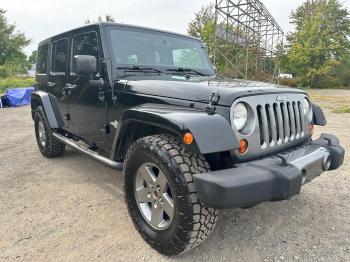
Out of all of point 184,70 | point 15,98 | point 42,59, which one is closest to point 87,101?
point 184,70

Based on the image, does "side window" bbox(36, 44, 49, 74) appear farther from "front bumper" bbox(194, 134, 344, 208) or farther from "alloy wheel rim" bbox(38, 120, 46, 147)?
"front bumper" bbox(194, 134, 344, 208)

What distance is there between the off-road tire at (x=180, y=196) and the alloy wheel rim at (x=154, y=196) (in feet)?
0.24

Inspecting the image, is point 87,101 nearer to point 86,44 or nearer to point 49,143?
point 86,44

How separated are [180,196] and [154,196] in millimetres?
413

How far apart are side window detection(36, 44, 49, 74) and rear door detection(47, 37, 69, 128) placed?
349mm

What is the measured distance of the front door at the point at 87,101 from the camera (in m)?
3.54

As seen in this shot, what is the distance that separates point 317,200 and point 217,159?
5.98 feet

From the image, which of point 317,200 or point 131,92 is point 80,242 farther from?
point 317,200

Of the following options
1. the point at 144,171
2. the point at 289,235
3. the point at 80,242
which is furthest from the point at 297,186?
the point at 80,242

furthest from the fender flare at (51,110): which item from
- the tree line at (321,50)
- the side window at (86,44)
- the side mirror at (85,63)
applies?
the tree line at (321,50)

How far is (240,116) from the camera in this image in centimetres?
244

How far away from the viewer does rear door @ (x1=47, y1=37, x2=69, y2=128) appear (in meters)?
4.38

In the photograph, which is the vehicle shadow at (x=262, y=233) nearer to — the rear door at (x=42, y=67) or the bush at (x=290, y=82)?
the rear door at (x=42, y=67)

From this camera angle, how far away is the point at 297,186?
220cm
